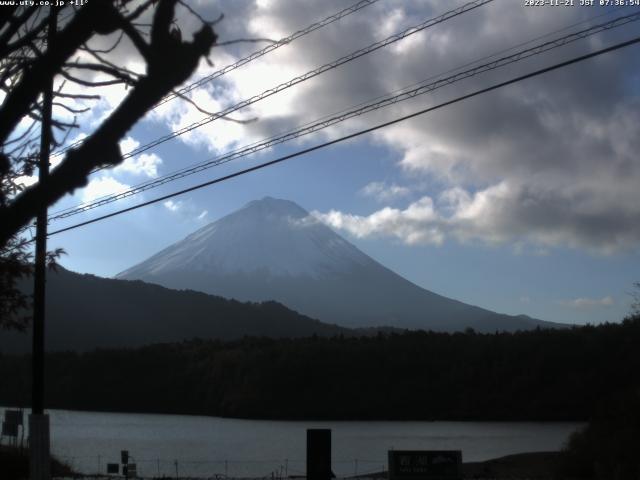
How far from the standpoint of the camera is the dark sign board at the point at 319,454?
37.8ft

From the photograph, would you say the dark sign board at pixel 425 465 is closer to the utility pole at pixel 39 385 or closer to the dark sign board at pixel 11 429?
the utility pole at pixel 39 385

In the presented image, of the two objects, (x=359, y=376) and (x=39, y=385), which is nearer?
(x=39, y=385)

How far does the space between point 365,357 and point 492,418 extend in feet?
41.8

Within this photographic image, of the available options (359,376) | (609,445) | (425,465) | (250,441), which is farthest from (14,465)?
(359,376)

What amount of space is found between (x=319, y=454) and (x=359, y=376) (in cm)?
6854

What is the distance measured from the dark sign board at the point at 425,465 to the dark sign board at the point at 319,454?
5.39ft

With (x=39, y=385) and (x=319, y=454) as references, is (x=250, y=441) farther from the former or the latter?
(x=319, y=454)

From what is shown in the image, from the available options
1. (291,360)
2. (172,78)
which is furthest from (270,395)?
(172,78)

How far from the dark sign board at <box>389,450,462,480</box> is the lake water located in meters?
19.4

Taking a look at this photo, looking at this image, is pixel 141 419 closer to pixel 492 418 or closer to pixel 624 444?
pixel 492 418

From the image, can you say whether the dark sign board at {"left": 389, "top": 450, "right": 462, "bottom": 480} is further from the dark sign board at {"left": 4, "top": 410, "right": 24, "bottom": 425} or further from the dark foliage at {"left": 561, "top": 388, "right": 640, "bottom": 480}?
the dark sign board at {"left": 4, "top": 410, "right": 24, "bottom": 425}

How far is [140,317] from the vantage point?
123 meters

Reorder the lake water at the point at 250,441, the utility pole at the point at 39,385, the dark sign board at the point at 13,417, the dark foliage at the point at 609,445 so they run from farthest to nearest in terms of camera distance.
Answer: the lake water at the point at 250,441 < the dark foliage at the point at 609,445 < the dark sign board at the point at 13,417 < the utility pole at the point at 39,385

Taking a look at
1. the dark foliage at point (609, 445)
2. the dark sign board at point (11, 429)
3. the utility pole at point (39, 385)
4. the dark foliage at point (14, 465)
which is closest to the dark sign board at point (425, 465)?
the utility pole at point (39, 385)
